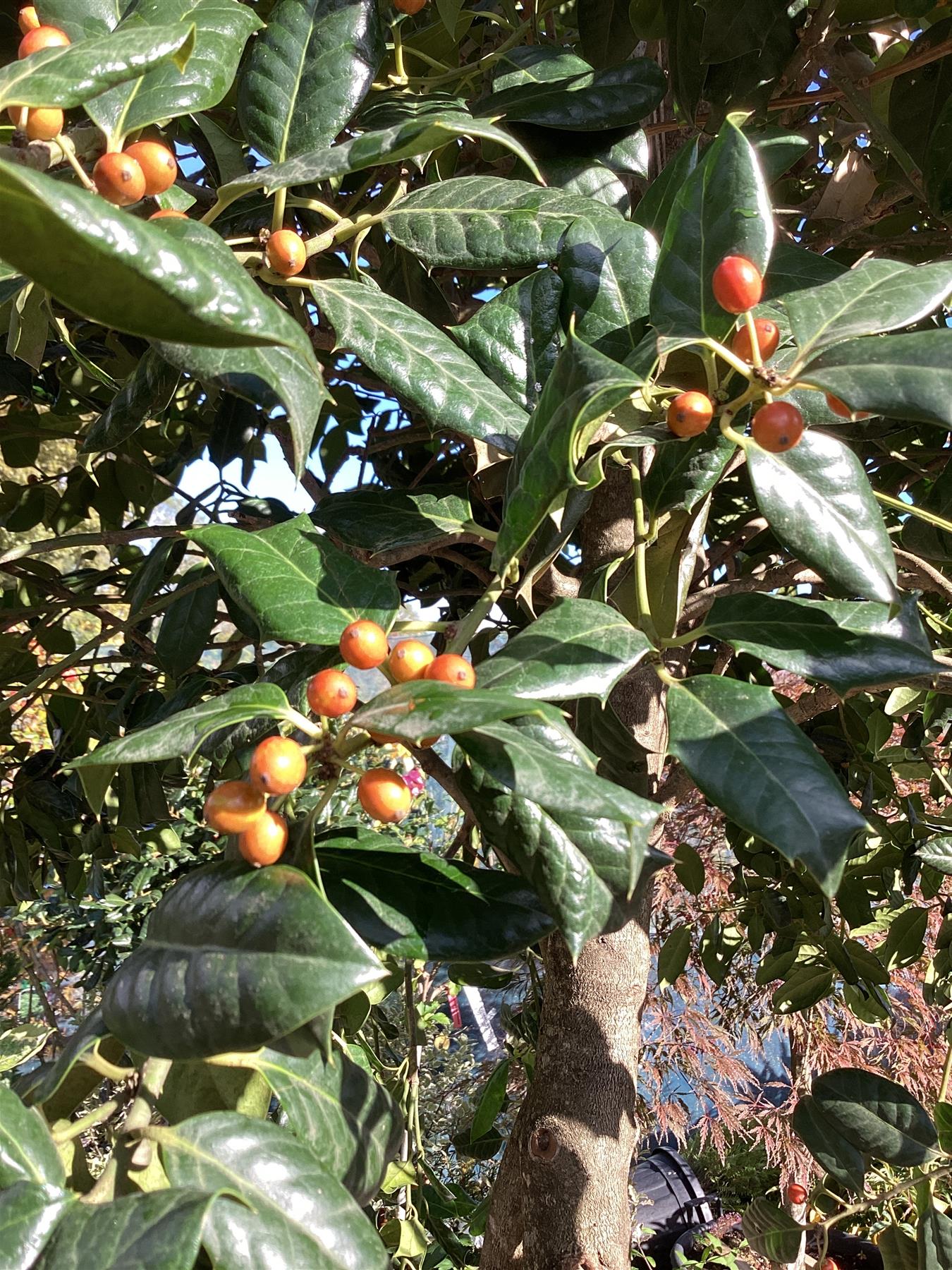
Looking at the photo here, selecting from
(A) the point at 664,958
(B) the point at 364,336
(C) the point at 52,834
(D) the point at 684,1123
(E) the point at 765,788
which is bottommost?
(D) the point at 684,1123

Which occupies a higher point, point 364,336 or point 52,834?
point 364,336

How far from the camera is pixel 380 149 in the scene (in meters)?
0.53

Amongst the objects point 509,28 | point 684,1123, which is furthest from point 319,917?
point 684,1123

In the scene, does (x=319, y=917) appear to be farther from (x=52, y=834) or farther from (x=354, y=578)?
(x=52, y=834)

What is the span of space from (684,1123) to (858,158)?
3406 millimetres

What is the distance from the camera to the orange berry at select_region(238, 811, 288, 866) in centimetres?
44

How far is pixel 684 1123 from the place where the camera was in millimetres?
3623

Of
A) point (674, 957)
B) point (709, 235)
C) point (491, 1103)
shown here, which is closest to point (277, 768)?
point (709, 235)

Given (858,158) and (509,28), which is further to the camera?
(858,158)

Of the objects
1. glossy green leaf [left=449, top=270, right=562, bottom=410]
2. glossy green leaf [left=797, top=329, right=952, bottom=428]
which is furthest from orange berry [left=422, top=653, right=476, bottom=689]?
glossy green leaf [left=449, top=270, right=562, bottom=410]

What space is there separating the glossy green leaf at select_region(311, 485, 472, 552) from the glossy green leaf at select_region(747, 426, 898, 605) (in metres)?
0.27

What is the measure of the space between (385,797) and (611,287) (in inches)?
15.9

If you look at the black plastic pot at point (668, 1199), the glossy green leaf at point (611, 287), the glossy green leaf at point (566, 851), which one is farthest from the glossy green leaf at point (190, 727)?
the black plastic pot at point (668, 1199)

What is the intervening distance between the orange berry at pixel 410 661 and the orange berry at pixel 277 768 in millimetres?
76
